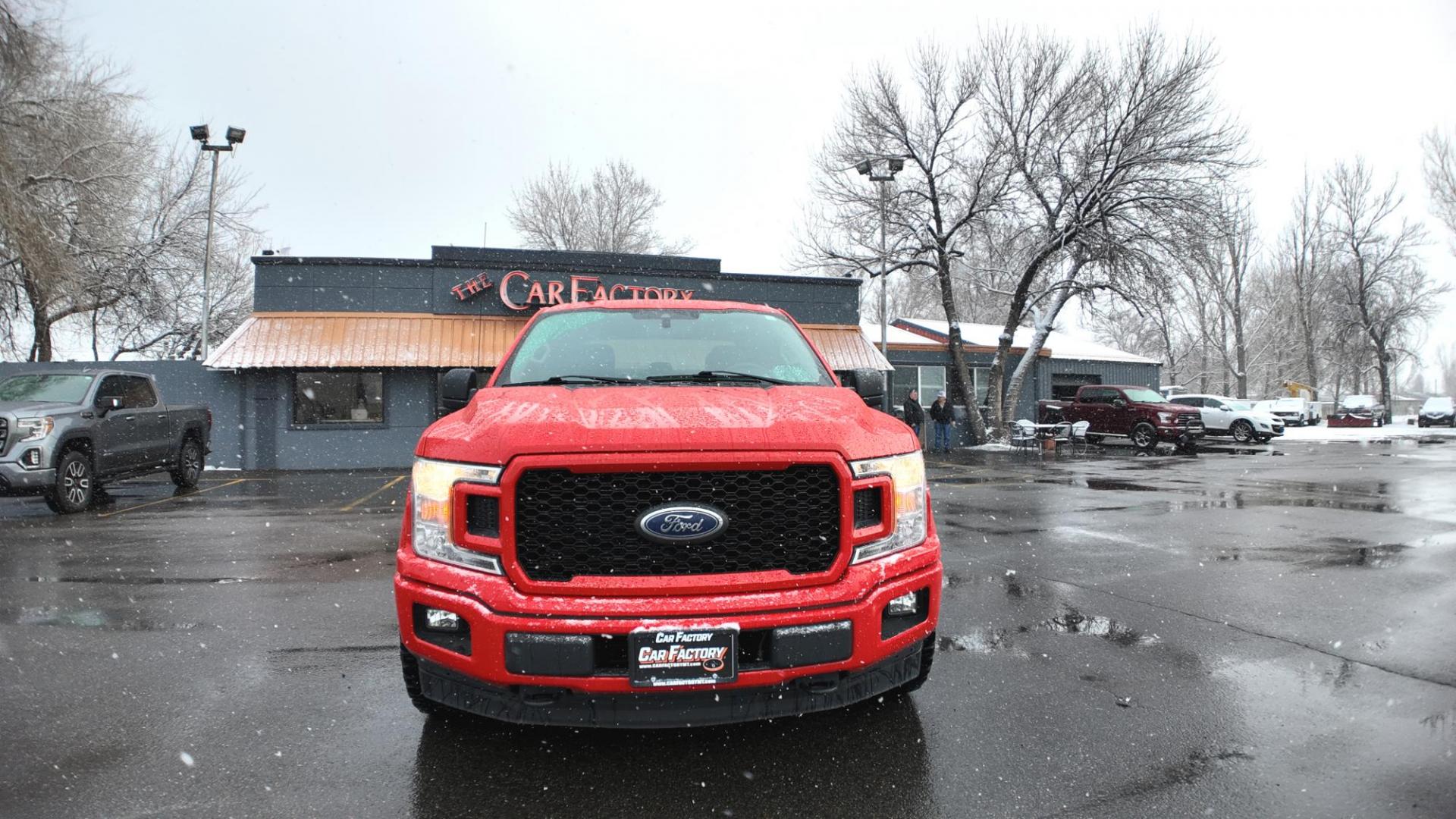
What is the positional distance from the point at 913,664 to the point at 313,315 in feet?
62.2

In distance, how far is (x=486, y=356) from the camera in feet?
61.7

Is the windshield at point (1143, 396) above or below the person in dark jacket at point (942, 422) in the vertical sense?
above

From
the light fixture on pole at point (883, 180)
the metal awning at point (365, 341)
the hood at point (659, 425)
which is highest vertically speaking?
the light fixture on pole at point (883, 180)

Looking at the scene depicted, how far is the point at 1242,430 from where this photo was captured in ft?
83.9

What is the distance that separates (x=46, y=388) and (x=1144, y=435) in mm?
23706

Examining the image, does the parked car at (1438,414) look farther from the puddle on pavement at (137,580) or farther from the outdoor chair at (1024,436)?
the puddle on pavement at (137,580)

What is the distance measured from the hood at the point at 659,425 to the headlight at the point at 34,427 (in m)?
9.05

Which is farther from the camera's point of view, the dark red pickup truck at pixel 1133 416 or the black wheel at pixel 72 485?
the dark red pickup truck at pixel 1133 416

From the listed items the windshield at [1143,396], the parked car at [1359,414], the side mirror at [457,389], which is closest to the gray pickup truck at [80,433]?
the side mirror at [457,389]

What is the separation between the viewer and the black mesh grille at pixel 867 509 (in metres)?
2.80

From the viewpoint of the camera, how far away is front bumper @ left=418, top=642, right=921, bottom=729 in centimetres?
251

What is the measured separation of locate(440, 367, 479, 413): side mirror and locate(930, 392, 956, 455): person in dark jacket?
20362 millimetres

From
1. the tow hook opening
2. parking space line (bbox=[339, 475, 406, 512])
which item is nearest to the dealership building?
parking space line (bbox=[339, 475, 406, 512])

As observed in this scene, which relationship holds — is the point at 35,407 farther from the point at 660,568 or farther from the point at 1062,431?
the point at 1062,431
